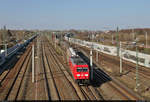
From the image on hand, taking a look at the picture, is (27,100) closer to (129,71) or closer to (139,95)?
(139,95)

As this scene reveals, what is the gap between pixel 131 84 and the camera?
24.5 metres

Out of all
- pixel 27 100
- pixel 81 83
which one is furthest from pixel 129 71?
pixel 27 100

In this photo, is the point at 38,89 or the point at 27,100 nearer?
the point at 27,100

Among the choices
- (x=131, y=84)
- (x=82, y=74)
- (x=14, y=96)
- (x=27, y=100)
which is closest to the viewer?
(x=27, y=100)

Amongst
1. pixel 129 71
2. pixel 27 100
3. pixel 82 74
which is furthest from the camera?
pixel 129 71

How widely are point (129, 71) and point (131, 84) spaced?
332 inches

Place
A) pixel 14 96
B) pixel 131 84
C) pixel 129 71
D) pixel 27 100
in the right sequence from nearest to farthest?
pixel 27 100 → pixel 14 96 → pixel 131 84 → pixel 129 71

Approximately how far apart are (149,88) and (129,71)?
9901 mm

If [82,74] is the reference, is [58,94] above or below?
below

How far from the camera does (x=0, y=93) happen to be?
69.1ft

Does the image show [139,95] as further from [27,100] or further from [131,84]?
[27,100]

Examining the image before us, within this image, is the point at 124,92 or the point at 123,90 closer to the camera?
the point at 124,92

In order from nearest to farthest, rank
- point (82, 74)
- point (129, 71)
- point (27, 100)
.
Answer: point (27, 100) < point (82, 74) < point (129, 71)

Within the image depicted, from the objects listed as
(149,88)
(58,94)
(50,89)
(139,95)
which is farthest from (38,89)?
(149,88)
